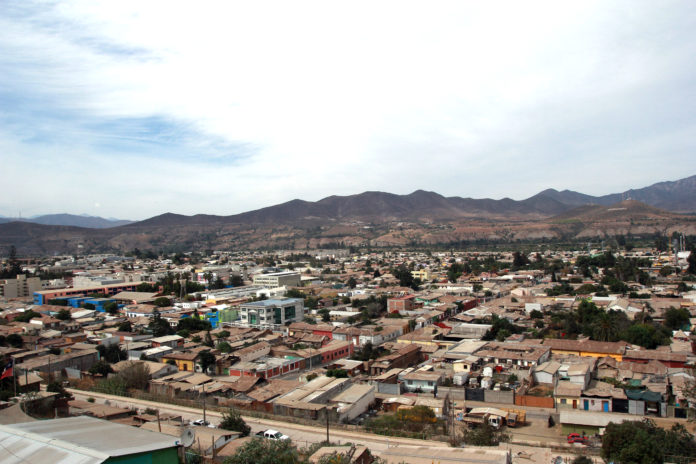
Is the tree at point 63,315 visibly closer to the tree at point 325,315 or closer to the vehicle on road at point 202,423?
the tree at point 325,315

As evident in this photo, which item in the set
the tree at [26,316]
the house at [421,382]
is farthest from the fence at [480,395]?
the tree at [26,316]

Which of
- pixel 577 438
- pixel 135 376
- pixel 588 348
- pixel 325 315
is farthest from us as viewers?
pixel 325 315

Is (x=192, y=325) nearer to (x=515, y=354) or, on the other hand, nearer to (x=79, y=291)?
(x=515, y=354)

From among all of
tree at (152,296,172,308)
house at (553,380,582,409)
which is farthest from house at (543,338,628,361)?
tree at (152,296,172,308)

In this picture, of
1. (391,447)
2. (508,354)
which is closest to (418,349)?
(508,354)

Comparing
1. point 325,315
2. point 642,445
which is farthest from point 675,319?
point 325,315

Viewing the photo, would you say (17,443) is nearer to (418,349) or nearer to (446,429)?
(446,429)
